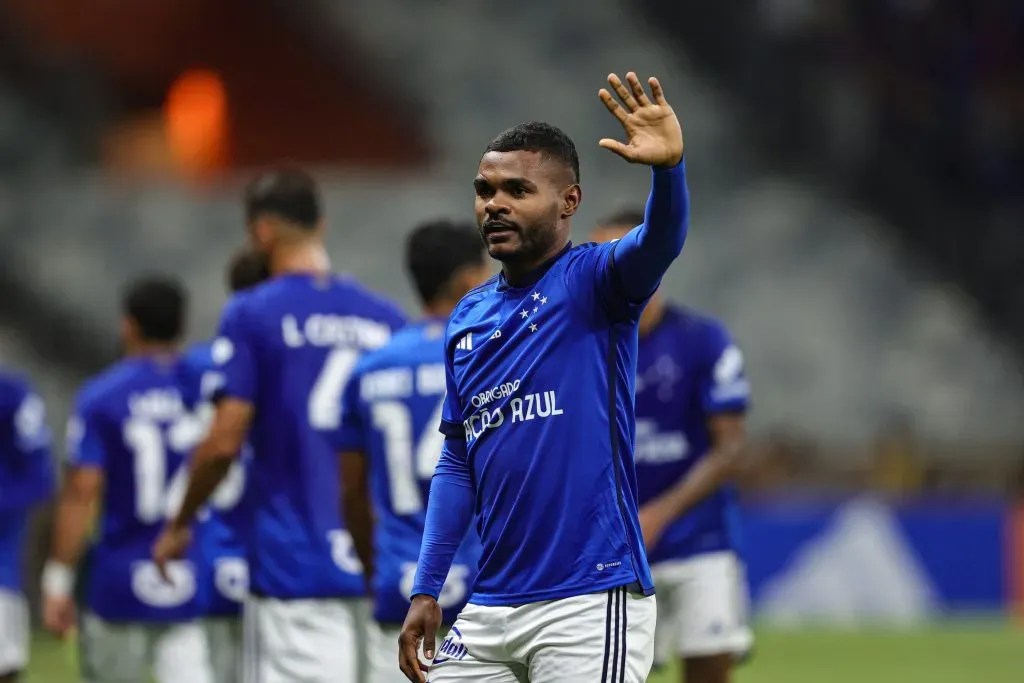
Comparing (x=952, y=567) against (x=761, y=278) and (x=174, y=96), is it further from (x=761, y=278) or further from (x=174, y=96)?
(x=174, y=96)

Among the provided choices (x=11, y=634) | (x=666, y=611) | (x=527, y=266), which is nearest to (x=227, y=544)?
(x=11, y=634)

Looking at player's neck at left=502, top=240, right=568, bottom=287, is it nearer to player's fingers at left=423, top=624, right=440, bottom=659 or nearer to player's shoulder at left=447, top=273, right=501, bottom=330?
player's shoulder at left=447, top=273, right=501, bottom=330

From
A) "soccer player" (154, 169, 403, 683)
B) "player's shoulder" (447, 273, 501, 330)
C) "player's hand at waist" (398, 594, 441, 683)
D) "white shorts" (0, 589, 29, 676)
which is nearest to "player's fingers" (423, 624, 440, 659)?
"player's hand at waist" (398, 594, 441, 683)

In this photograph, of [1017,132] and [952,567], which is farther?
[1017,132]

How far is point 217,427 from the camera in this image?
6.22 m

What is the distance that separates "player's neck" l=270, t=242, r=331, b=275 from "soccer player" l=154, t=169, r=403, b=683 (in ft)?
0.47

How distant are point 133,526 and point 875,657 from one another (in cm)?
753

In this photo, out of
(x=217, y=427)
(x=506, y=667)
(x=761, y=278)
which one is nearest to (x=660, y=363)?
(x=217, y=427)

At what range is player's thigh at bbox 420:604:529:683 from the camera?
4133 mm

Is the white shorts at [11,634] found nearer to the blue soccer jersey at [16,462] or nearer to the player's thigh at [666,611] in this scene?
the blue soccer jersey at [16,462]

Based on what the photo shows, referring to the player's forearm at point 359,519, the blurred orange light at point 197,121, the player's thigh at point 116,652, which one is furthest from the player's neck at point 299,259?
the blurred orange light at point 197,121

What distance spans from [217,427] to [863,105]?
635 inches

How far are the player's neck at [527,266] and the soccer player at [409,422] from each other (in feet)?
5.00

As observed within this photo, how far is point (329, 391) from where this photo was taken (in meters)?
6.32
